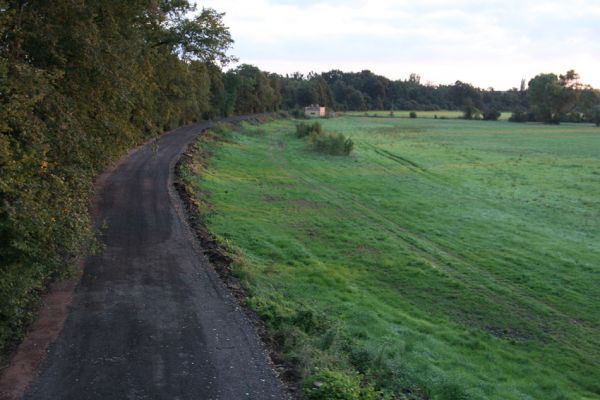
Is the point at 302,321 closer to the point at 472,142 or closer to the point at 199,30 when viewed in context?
the point at 199,30

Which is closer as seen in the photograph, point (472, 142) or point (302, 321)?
point (302, 321)

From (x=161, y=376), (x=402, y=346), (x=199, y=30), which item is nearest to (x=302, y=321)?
(x=402, y=346)

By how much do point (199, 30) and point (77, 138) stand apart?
2017 centimetres

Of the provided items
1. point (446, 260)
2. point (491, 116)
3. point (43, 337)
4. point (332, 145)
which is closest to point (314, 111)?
point (491, 116)

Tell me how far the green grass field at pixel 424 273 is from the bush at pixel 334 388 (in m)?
0.41

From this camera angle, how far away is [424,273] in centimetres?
2116

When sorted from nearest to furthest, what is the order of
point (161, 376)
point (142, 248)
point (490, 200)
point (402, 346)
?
point (161, 376) < point (402, 346) < point (142, 248) < point (490, 200)

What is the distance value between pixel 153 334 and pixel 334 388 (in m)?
4.25

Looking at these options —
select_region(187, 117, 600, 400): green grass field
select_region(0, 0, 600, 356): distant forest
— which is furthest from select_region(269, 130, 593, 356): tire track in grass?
select_region(0, 0, 600, 356): distant forest

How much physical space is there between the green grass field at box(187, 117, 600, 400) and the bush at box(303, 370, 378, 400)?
41 cm

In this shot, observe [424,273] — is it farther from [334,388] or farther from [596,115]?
[596,115]

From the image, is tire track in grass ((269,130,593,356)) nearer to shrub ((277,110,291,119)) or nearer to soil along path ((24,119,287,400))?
soil along path ((24,119,287,400))

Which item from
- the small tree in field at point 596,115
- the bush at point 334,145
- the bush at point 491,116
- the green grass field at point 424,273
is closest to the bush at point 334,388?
the green grass field at point 424,273

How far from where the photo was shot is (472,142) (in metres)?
84.0
